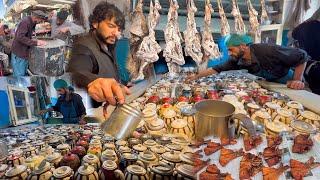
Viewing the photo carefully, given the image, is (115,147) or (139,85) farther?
(139,85)

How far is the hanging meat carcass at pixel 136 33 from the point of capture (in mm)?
1259

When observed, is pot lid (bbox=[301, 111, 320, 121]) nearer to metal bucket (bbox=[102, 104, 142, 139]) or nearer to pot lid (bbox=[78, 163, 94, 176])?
metal bucket (bbox=[102, 104, 142, 139])

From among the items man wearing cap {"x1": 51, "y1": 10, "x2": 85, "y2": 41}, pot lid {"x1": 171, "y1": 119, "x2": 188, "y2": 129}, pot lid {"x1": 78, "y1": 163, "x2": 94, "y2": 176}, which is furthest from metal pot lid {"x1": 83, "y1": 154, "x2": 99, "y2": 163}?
man wearing cap {"x1": 51, "y1": 10, "x2": 85, "y2": 41}

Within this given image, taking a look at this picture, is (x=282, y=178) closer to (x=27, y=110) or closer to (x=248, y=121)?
(x=248, y=121)

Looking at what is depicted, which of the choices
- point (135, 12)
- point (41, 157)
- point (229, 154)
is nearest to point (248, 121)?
point (229, 154)

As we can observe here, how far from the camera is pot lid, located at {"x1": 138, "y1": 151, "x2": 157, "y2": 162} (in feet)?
2.20

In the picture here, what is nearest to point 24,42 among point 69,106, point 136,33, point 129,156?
point 69,106

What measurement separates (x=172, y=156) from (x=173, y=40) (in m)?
0.71

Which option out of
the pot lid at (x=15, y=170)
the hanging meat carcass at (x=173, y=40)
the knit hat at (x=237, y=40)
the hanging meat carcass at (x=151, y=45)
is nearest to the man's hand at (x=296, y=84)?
the knit hat at (x=237, y=40)

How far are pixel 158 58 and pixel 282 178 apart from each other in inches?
31.6

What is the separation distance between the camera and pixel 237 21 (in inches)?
52.5

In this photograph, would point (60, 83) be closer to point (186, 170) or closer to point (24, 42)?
point (24, 42)

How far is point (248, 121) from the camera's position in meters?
0.72

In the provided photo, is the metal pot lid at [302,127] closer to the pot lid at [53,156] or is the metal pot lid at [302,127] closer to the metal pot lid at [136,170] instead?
the metal pot lid at [136,170]
